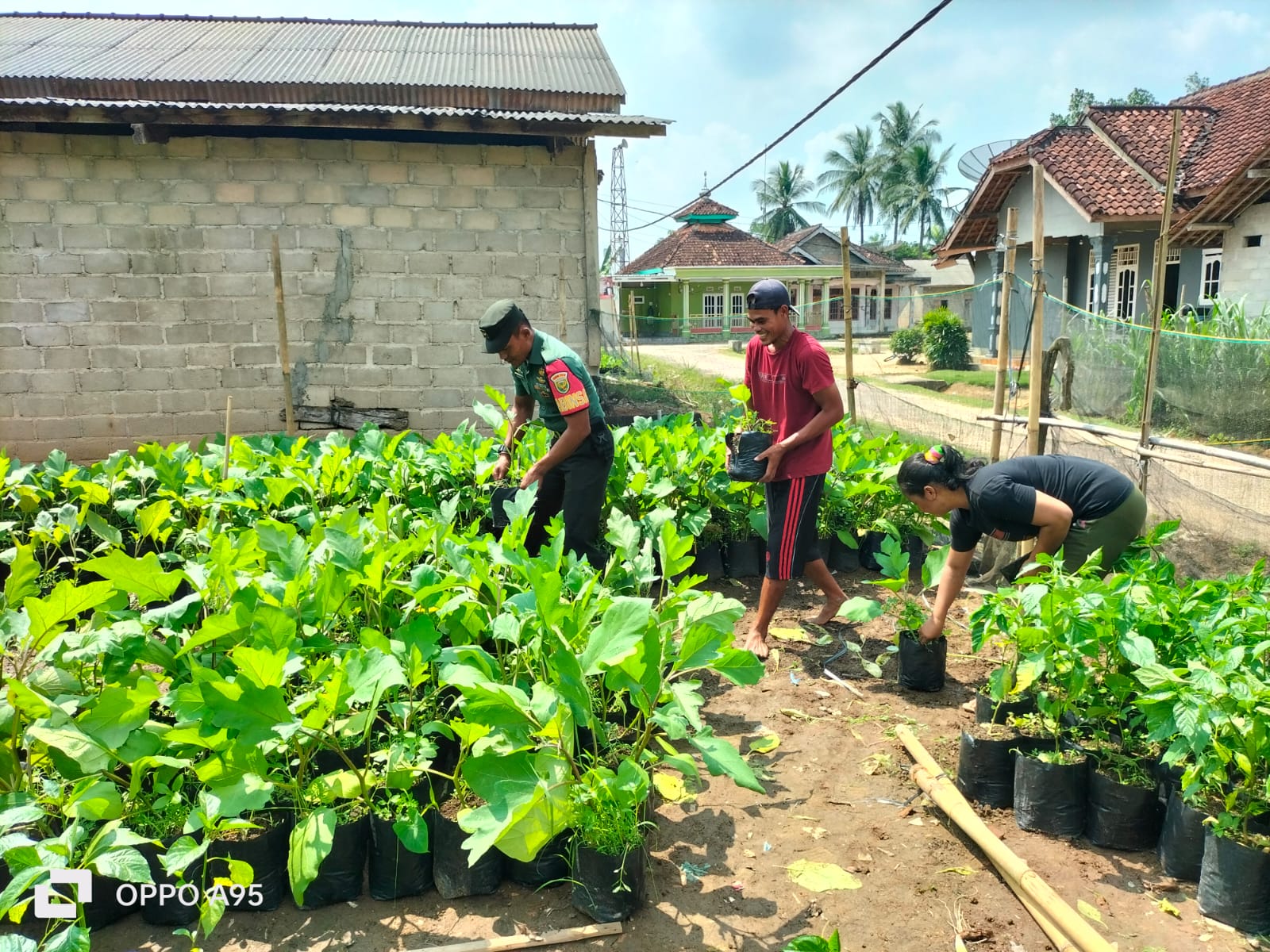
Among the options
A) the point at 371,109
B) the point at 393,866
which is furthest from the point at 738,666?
the point at 371,109

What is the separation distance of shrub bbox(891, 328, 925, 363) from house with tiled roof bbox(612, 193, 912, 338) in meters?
8.93

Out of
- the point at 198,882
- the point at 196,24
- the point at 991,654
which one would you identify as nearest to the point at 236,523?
the point at 198,882

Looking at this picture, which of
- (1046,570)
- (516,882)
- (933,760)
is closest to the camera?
(516,882)

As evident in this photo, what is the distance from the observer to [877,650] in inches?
183

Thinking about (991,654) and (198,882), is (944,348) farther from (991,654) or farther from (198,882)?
(198,882)

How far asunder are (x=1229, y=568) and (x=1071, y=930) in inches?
141

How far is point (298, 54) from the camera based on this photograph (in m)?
9.45

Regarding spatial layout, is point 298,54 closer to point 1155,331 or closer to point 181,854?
point 1155,331

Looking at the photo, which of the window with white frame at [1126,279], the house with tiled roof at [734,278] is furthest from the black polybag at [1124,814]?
the house with tiled roof at [734,278]

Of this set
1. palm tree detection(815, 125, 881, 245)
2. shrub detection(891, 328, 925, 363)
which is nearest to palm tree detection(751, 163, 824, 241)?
palm tree detection(815, 125, 881, 245)

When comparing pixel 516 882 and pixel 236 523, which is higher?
pixel 236 523

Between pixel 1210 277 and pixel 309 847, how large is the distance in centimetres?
1776

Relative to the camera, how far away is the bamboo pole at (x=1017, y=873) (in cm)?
237

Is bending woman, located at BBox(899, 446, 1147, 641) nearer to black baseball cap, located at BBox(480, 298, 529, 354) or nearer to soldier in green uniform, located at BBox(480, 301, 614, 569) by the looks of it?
soldier in green uniform, located at BBox(480, 301, 614, 569)
